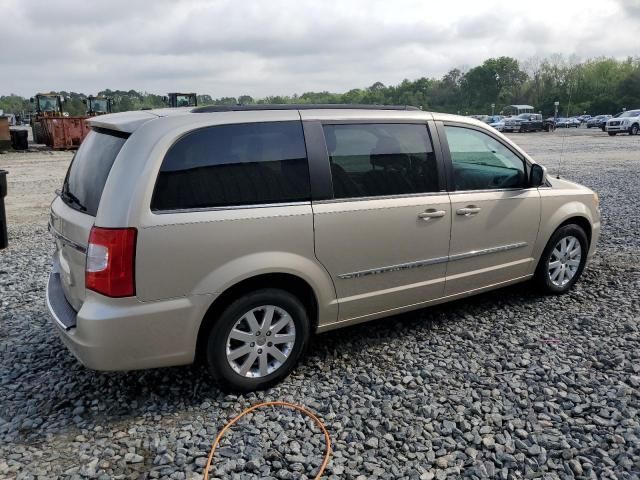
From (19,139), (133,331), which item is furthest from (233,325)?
(19,139)

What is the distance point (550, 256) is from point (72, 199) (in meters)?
4.15

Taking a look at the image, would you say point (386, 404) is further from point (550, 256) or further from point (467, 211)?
point (550, 256)

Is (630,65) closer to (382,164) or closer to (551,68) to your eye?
(551,68)

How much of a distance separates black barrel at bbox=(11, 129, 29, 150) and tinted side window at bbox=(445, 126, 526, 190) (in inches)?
1018

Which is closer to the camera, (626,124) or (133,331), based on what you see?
(133,331)

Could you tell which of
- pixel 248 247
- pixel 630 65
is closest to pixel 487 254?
pixel 248 247

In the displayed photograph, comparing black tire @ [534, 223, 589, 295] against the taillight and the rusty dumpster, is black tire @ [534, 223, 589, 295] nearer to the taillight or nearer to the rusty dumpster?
the taillight

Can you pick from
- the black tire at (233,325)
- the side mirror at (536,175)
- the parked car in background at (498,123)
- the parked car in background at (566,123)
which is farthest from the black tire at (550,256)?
the parked car in background at (566,123)

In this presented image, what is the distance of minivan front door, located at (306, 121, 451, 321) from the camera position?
3701 mm

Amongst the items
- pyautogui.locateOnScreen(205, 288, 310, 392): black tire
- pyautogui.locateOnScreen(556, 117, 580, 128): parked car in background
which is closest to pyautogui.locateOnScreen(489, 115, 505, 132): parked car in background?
pyautogui.locateOnScreen(556, 117, 580, 128): parked car in background

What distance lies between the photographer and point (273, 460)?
9.66ft

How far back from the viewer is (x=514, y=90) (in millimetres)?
109688

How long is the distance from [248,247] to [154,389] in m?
1.23

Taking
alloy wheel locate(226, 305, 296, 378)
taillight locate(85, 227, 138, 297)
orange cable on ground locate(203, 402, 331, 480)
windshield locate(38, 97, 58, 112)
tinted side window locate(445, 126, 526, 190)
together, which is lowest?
orange cable on ground locate(203, 402, 331, 480)
